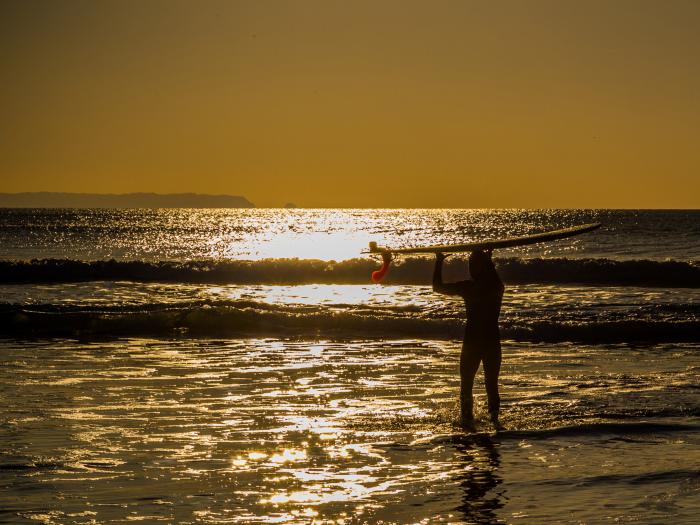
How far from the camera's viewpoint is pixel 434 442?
9.91 m

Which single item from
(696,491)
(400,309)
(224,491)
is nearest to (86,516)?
(224,491)

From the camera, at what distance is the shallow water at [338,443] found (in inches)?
304

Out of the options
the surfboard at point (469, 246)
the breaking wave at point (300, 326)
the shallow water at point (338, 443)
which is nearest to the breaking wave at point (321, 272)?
the breaking wave at point (300, 326)

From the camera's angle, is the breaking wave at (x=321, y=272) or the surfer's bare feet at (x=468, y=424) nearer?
the surfer's bare feet at (x=468, y=424)

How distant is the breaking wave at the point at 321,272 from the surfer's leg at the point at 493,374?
94.4ft

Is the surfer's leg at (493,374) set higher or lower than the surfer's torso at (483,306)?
lower

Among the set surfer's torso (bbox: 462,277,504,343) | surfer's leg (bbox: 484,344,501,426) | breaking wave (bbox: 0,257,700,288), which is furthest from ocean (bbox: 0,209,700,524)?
breaking wave (bbox: 0,257,700,288)

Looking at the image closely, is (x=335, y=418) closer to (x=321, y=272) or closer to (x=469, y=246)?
(x=469, y=246)

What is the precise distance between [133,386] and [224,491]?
5.56 m

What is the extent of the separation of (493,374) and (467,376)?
310 mm

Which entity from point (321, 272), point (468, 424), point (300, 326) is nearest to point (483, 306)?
point (468, 424)

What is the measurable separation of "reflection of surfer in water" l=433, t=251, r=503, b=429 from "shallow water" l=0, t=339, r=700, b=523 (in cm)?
55

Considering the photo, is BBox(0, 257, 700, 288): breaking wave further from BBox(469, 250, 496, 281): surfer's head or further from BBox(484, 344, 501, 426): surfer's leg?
BBox(469, 250, 496, 281): surfer's head

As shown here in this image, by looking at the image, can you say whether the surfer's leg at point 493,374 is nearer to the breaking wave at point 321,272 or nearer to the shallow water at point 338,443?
the shallow water at point 338,443
